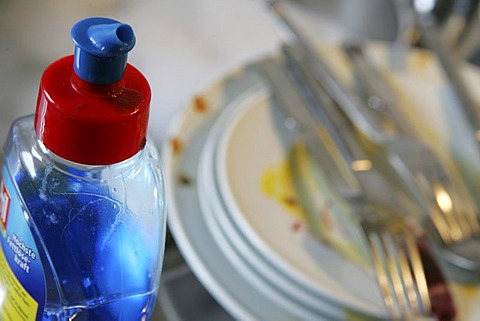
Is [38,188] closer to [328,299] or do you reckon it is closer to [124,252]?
[124,252]

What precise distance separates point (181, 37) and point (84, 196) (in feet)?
0.90

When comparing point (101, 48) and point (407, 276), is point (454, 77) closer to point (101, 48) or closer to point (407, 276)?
point (407, 276)

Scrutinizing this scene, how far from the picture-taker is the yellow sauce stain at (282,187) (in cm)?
41

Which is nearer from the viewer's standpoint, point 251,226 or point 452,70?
point 251,226

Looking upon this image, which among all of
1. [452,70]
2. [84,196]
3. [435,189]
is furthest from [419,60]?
[84,196]

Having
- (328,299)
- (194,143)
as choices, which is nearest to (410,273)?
(328,299)

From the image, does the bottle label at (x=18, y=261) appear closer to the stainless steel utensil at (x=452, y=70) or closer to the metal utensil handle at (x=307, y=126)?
the metal utensil handle at (x=307, y=126)

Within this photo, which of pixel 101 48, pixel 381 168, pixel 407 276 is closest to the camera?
pixel 101 48

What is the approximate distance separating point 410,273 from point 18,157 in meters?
0.21

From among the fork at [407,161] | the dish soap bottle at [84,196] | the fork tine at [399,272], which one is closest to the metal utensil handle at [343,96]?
the fork at [407,161]

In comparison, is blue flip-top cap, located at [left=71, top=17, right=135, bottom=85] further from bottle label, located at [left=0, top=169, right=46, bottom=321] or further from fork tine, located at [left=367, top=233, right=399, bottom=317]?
fork tine, located at [left=367, top=233, right=399, bottom=317]

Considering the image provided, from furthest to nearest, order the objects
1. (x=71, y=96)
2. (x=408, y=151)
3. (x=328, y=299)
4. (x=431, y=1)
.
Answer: (x=431, y=1) < (x=408, y=151) < (x=328, y=299) < (x=71, y=96)

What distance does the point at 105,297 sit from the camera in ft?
0.78

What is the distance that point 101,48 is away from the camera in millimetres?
190
